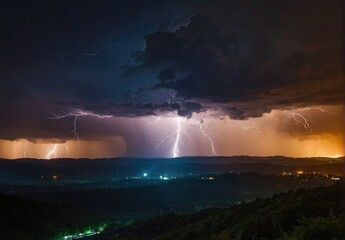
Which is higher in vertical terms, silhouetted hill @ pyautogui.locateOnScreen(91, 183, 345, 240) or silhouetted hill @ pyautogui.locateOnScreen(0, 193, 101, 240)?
silhouetted hill @ pyautogui.locateOnScreen(91, 183, 345, 240)

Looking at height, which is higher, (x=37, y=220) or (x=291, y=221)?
(x=291, y=221)

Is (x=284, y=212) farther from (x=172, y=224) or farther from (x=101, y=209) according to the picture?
(x=101, y=209)

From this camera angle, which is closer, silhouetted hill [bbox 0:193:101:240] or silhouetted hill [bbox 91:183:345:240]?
silhouetted hill [bbox 91:183:345:240]

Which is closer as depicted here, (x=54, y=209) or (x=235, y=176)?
(x=54, y=209)

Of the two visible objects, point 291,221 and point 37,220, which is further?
point 37,220

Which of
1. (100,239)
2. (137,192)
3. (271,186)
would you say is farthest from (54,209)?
(271,186)

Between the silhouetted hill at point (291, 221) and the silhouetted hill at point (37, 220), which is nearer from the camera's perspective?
the silhouetted hill at point (291, 221)

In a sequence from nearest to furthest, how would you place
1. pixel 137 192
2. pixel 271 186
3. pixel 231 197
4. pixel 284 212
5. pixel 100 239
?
pixel 284 212
pixel 100 239
pixel 231 197
pixel 271 186
pixel 137 192

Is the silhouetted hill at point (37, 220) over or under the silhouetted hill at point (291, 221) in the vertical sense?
under
